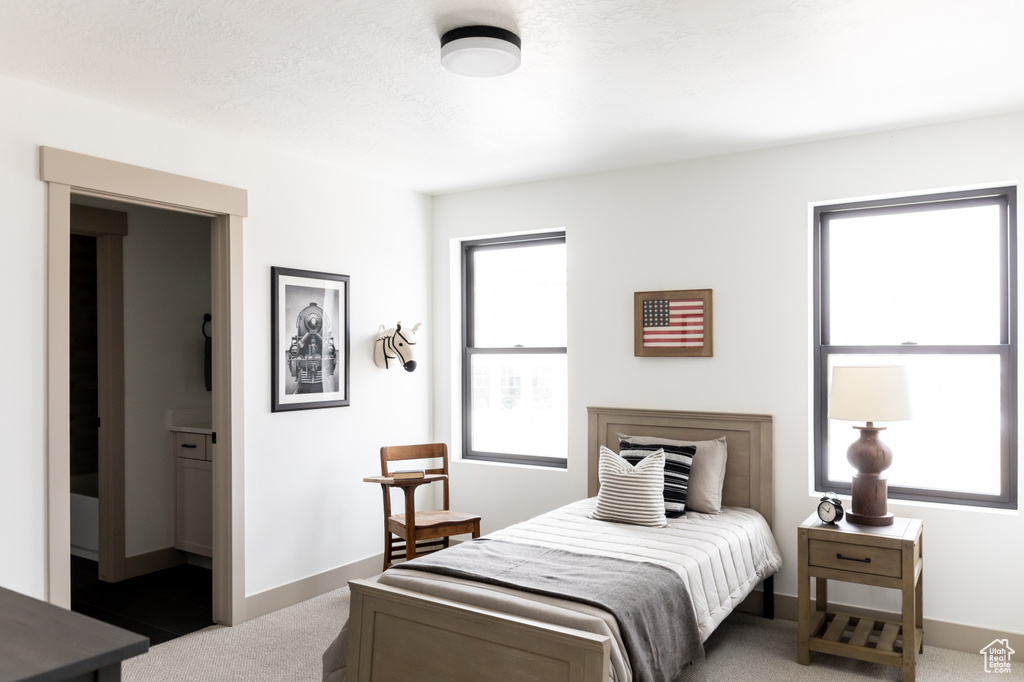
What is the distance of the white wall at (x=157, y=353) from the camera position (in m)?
4.75

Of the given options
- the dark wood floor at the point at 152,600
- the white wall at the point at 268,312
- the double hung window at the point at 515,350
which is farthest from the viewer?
the double hung window at the point at 515,350

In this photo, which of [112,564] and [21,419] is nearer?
[21,419]

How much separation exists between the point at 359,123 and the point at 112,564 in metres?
3.14

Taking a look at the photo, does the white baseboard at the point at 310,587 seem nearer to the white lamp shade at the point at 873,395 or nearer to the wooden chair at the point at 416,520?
the wooden chair at the point at 416,520

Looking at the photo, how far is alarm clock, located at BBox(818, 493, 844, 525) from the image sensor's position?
3.43 m

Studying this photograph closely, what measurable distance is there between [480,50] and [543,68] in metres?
0.45

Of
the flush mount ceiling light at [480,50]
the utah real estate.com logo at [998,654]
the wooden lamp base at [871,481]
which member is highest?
the flush mount ceiling light at [480,50]

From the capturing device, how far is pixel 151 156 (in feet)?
11.7

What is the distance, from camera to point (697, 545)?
3326 millimetres

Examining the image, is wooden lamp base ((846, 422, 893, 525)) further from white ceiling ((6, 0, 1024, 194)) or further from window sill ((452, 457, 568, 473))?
window sill ((452, 457, 568, 473))

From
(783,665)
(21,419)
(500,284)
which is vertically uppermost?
(500,284)

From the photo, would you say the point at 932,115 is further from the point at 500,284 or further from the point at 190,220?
the point at 190,220

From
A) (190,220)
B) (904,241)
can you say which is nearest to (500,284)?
(190,220)

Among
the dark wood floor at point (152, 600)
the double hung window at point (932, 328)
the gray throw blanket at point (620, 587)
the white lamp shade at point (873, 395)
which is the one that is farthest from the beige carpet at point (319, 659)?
the white lamp shade at point (873, 395)
